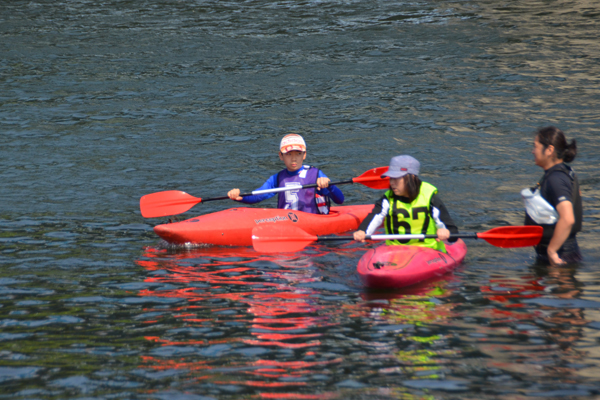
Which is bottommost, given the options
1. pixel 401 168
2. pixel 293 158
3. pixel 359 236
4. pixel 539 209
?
pixel 359 236

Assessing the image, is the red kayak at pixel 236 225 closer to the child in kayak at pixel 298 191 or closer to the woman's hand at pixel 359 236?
the child in kayak at pixel 298 191

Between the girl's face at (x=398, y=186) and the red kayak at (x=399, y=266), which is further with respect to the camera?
the girl's face at (x=398, y=186)

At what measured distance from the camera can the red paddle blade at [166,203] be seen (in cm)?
855

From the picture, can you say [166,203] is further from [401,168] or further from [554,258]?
[554,258]

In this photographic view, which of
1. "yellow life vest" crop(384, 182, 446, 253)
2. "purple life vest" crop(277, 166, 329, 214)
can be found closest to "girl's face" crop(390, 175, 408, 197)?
"yellow life vest" crop(384, 182, 446, 253)

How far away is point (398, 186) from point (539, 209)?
1.33m

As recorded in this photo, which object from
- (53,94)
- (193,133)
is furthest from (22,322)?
(53,94)

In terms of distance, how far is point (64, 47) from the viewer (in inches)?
820

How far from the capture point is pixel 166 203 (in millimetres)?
8664

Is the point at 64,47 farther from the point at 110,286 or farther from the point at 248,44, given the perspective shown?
the point at 110,286

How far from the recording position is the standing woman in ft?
19.2

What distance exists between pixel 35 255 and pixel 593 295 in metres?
5.65

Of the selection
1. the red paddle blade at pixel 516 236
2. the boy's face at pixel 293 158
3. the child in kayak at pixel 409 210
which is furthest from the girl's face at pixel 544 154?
the boy's face at pixel 293 158

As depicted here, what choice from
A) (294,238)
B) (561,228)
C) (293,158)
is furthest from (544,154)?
(293,158)
